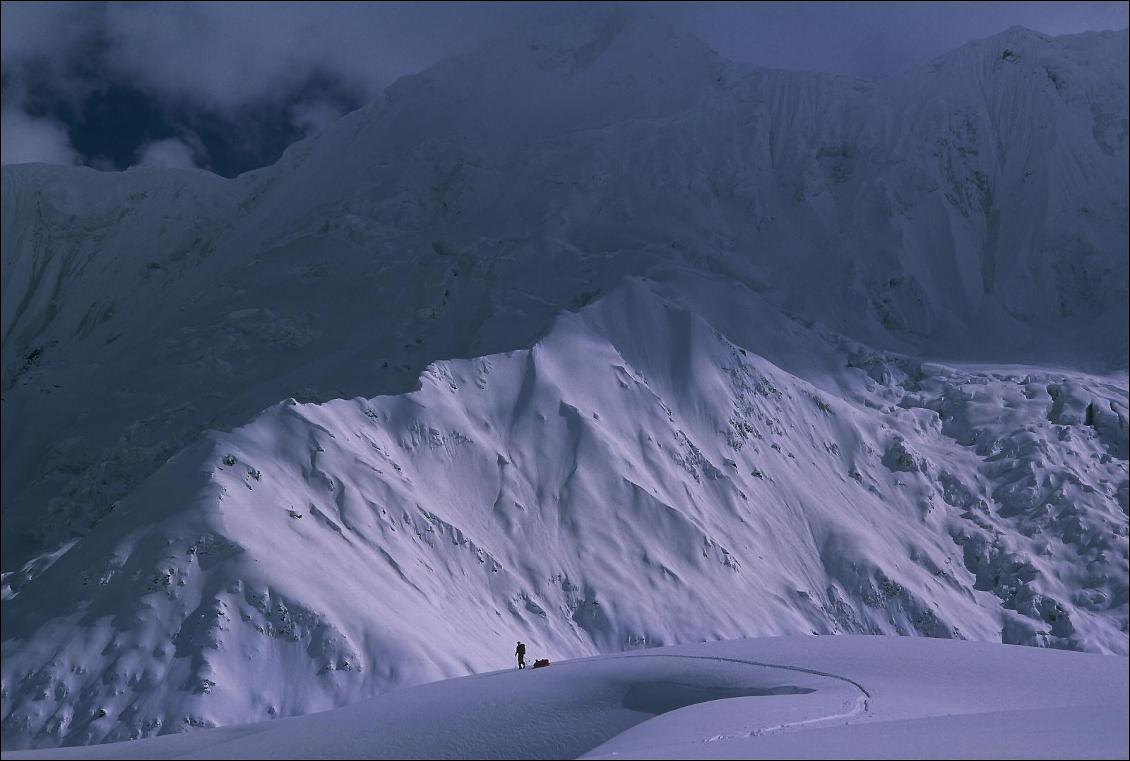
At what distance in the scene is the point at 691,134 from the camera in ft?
399

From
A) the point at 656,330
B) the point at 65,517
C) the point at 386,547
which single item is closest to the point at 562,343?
the point at 656,330

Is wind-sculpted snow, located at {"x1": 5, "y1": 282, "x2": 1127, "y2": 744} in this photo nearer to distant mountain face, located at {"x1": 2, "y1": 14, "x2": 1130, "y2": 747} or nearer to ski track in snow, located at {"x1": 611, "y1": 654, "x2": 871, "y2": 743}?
distant mountain face, located at {"x1": 2, "y1": 14, "x2": 1130, "y2": 747}

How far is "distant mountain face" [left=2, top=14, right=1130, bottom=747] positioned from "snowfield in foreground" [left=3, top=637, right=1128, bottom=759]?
21187mm

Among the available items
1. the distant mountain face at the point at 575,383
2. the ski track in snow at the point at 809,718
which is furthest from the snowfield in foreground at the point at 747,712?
the distant mountain face at the point at 575,383

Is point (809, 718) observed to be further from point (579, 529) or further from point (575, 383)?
point (575, 383)

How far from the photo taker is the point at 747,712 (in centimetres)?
2133

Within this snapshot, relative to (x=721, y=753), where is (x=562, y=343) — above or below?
above

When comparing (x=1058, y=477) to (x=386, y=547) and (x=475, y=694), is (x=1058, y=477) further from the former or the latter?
(x=475, y=694)

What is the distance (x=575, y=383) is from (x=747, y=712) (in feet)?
183

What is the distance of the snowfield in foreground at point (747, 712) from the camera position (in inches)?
684

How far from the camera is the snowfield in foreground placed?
1738cm

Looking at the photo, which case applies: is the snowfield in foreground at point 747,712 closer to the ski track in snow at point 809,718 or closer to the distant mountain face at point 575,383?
the ski track in snow at point 809,718

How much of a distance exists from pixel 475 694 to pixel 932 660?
38.7ft

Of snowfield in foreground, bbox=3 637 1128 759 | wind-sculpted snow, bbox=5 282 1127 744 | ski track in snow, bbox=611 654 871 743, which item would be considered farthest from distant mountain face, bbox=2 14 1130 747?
ski track in snow, bbox=611 654 871 743
